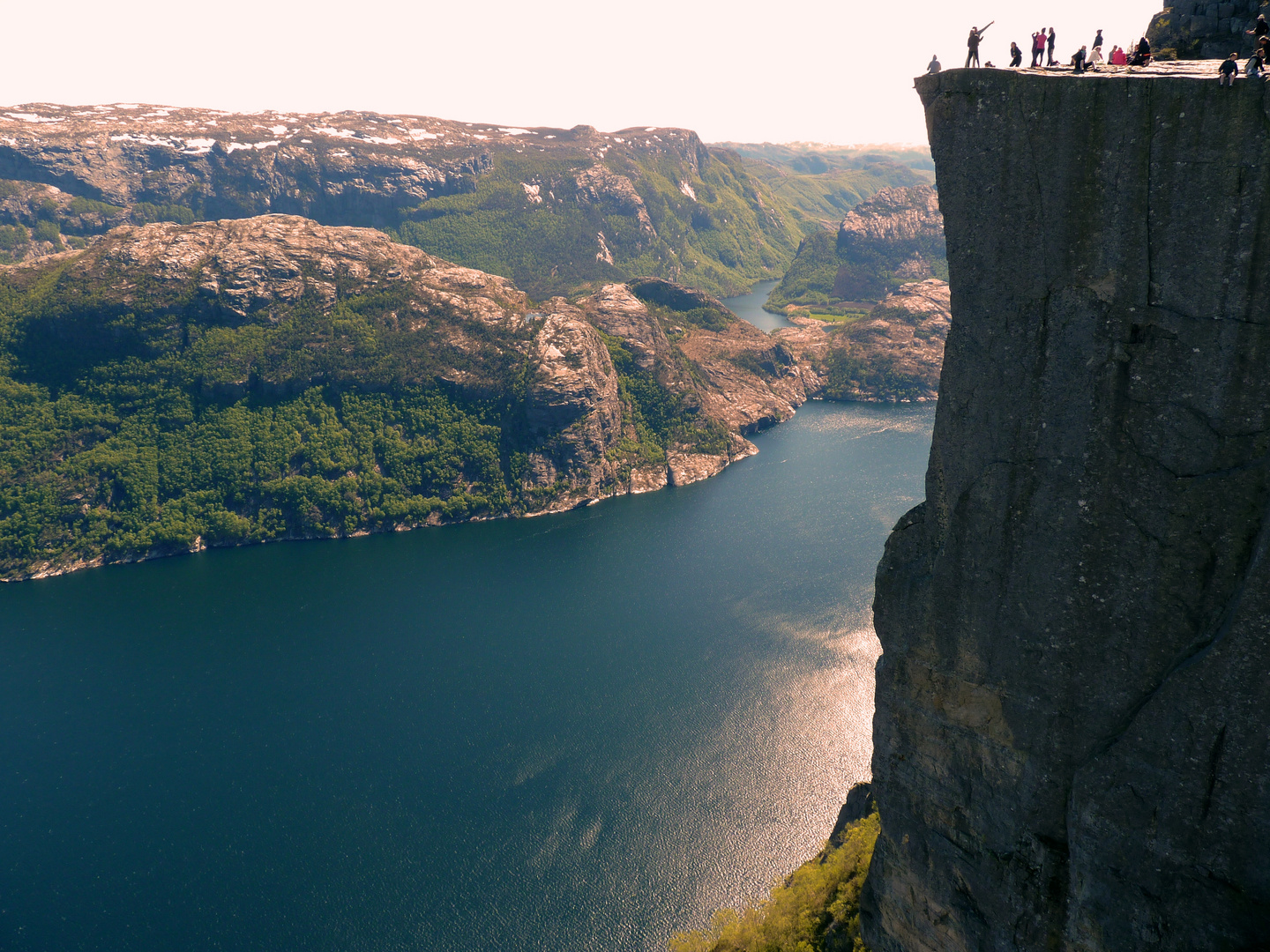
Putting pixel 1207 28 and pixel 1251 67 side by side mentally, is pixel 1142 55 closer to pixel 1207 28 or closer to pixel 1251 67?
pixel 1207 28

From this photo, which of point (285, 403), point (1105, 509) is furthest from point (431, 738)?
point (285, 403)

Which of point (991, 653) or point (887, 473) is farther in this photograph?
point (887, 473)

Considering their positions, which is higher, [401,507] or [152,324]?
[152,324]

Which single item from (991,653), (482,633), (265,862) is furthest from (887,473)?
(991,653)

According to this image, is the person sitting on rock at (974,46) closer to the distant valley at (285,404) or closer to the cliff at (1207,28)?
the cliff at (1207,28)

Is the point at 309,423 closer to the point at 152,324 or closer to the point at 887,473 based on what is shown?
the point at 152,324

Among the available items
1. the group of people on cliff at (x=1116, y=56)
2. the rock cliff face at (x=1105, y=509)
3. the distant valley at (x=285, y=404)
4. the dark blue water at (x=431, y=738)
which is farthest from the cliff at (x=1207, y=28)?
the distant valley at (x=285, y=404)
